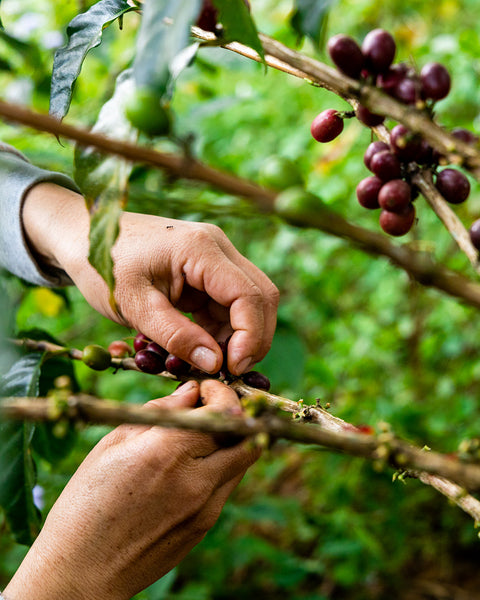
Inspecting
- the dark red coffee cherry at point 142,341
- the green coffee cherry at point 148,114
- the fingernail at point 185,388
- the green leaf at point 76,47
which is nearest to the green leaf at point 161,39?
the green coffee cherry at point 148,114

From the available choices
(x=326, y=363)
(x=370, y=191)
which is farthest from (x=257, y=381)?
(x=326, y=363)

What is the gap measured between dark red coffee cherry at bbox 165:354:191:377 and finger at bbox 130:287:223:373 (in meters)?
0.01

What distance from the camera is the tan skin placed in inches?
35.0

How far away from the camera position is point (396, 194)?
2.19 feet

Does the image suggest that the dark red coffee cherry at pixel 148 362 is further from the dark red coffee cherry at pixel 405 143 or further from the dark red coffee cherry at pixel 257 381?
the dark red coffee cherry at pixel 405 143

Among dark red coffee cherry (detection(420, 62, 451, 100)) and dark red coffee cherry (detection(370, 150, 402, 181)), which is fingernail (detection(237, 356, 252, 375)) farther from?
dark red coffee cherry (detection(420, 62, 451, 100))

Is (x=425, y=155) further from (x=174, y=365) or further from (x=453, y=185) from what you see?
(x=174, y=365)

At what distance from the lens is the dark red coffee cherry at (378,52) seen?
25.1 inches

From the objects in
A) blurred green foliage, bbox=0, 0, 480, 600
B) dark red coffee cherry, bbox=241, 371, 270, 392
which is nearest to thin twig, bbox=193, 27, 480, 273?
dark red coffee cherry, bbox=241, 371, 270, 392

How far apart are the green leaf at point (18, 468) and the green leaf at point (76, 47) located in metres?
0.52

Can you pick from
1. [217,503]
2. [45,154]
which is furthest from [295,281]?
[217,503]

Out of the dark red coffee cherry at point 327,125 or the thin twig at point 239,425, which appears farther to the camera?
the dark red coffee cherry at point 327,125

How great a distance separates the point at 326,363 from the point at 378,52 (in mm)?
2228

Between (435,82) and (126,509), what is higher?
(435,82)
